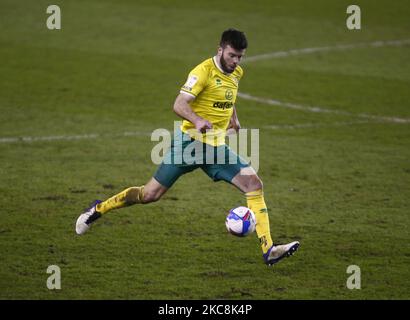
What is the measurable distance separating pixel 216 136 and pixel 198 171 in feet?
13.0

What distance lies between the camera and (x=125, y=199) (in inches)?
346

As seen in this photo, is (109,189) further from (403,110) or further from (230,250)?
Result: (403,110)

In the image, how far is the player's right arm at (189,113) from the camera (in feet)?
A: 25.3

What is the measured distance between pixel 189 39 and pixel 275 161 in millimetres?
9005

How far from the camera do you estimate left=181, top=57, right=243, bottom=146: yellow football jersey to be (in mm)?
8312

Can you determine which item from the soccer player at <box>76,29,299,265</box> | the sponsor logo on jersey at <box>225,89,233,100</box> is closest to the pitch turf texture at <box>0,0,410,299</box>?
the soccer player at <box>76,29,299,265</box>

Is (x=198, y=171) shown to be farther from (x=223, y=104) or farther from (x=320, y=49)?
(x=320, y=49)

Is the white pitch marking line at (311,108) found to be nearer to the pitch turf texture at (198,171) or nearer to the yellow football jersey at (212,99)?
the pitch turf texture at (198,171)

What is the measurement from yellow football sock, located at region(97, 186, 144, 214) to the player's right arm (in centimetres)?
113

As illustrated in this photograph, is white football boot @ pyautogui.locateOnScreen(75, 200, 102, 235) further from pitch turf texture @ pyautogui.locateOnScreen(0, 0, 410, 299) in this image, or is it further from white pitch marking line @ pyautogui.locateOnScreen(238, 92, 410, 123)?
white pitch marking line @ pyautogui.locateOnScreen(238, 92, 410, 123)

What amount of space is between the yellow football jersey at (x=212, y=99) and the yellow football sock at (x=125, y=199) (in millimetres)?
844

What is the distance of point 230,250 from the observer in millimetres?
8797

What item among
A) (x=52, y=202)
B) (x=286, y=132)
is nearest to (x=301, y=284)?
(x=52, y=202)

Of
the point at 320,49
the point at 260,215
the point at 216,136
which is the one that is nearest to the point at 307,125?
the point at 320,49
